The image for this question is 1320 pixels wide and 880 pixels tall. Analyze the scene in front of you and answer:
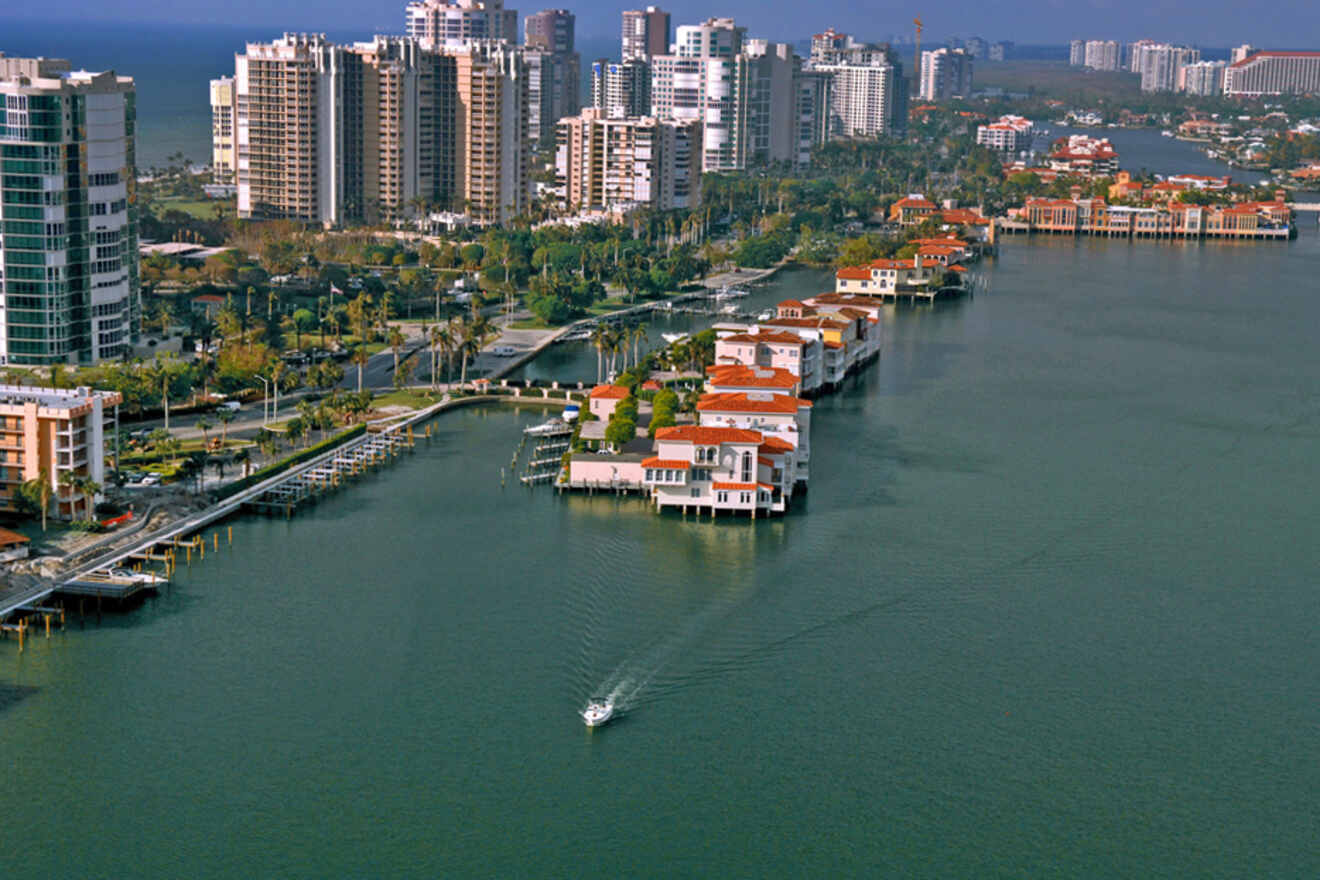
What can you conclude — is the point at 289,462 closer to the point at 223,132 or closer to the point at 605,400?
the point at 605,400

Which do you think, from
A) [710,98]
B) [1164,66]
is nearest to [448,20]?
[710,98]

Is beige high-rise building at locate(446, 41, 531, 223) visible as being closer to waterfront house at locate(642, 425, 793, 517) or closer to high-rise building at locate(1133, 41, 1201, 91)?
waterfront house at locate(642, 425, 793, 517)

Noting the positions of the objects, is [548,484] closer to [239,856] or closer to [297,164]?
[239,856]

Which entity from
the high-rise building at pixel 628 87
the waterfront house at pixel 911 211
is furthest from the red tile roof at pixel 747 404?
the high-rise building at pixel 628 87

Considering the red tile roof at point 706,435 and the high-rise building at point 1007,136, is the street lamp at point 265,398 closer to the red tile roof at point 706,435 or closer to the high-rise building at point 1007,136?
the red tile roof at point 706,435

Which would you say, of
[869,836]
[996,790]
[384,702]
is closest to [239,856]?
[384,702]

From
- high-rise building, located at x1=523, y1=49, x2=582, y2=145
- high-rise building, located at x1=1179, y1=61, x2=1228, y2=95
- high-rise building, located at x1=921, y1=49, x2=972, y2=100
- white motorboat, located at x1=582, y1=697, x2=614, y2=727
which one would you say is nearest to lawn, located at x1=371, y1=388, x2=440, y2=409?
white motorboat, located at x1=582, y1=697, x2=614, y2=727
